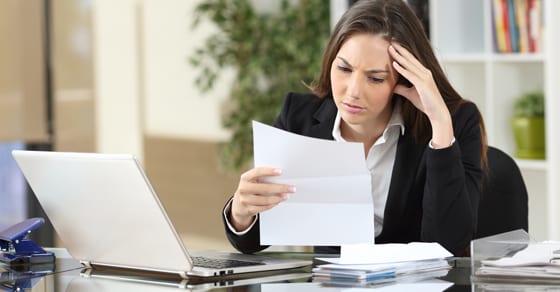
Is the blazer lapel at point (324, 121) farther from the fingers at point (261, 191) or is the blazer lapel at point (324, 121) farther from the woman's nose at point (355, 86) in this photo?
the fingers at point (261, 191)

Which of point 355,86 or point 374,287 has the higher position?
point 355,86

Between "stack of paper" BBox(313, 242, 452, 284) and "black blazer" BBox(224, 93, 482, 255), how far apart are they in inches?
10.9

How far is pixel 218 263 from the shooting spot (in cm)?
194

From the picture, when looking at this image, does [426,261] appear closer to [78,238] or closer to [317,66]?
[78,238]

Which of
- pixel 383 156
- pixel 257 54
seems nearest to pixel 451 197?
pixel 383 156

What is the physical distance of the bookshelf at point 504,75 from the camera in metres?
3.55

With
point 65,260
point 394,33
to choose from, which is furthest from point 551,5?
point 65,260

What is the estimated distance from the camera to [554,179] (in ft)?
11.8

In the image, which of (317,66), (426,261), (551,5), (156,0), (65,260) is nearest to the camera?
(426,261)

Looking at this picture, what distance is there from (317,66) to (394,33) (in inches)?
99.8

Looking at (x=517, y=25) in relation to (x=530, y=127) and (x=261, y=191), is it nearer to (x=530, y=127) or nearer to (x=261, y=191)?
(x=530, y=127)

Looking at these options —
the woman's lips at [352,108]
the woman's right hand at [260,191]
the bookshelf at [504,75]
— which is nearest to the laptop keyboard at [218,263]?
the woman's right hand at [260,191]

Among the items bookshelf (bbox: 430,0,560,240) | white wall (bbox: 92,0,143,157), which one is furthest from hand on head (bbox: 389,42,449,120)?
white wall (bbox: 92,0,143,157)

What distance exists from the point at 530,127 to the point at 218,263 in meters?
2.22
